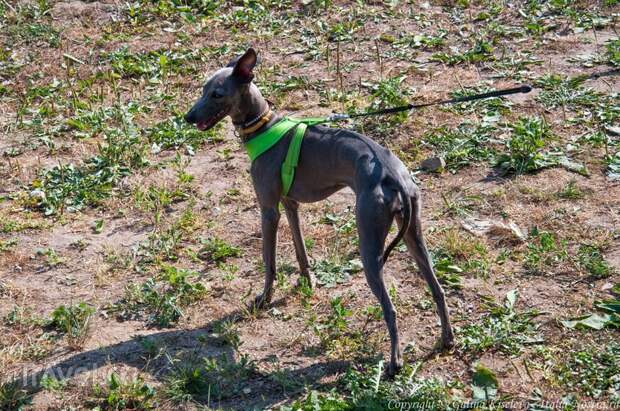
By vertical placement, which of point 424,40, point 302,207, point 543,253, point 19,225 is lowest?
point 543,253

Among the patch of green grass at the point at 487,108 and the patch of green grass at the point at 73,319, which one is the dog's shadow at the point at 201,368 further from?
the patch of green grass at the point at 487,108

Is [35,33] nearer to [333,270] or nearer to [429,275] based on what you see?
[333,270]

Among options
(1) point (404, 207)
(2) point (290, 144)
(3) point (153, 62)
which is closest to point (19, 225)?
(2) point (290, 144)

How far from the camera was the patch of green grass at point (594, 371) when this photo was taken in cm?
486

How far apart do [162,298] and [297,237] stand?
103cm

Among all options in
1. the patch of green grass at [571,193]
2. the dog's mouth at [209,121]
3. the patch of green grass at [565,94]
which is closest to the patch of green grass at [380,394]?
the dog's mouth at [209,121]

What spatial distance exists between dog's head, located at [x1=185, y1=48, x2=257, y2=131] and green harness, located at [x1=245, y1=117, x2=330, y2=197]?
0.90 ft

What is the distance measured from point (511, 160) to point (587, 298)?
1993 mm

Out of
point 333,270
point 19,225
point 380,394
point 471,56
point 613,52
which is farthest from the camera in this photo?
point 471,56

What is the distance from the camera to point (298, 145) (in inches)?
224

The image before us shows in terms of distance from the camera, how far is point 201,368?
210 inches

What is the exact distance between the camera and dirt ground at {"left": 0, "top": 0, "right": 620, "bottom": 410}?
17.6 feet

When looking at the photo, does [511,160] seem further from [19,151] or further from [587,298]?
[19,151]

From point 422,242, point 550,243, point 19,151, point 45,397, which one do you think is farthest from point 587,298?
point 19,151
